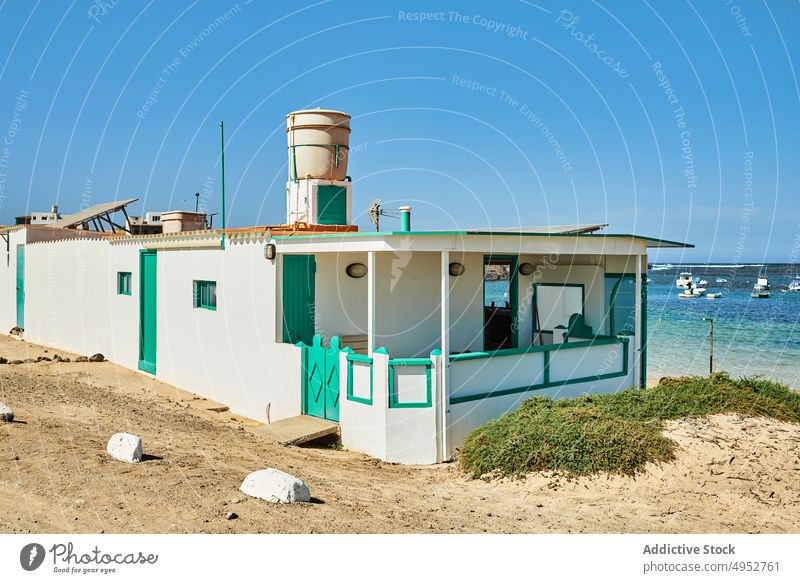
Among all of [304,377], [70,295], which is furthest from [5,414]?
[70,295]

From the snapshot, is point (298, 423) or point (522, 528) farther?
point (298, 423)

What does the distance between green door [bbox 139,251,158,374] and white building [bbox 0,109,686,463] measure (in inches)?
1.4

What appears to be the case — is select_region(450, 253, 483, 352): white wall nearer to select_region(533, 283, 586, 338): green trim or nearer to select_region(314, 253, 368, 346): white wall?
select_region(533, 283, 586, 338): green trim

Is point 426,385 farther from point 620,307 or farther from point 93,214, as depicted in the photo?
point 93,214

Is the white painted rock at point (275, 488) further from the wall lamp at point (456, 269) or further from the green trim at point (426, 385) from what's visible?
the wall lamp at point (456, 269)

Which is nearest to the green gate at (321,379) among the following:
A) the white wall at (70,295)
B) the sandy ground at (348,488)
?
the sandy ground at (348,488)

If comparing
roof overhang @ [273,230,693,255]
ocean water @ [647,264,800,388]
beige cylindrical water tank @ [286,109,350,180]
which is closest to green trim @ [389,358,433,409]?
roof overhang @ [273,230,693,255]

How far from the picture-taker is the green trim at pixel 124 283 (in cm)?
1756

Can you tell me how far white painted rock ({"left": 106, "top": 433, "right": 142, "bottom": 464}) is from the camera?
25.3 feet

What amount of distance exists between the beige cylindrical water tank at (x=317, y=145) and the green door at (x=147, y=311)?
445 centimetres

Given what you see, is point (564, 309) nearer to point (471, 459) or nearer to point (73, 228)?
point (471, 459)

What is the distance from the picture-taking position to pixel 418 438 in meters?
9.85

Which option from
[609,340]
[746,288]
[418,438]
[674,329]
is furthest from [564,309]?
[746,288]

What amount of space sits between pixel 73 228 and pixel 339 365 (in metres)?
17.7
